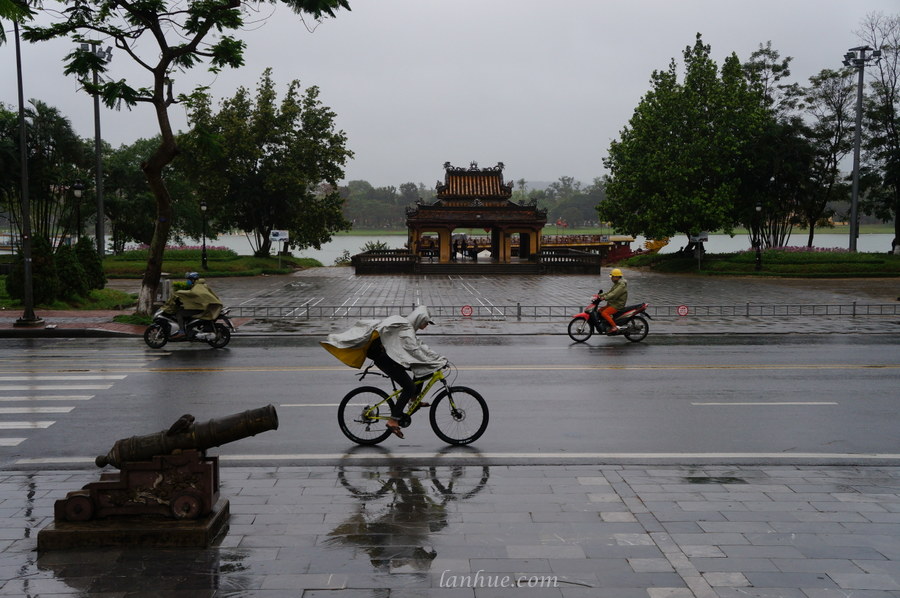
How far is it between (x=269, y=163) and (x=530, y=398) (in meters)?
39.3

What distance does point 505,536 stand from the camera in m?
6.08

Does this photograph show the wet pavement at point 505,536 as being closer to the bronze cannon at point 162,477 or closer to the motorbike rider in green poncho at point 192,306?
the bronze cannon at point 162,477

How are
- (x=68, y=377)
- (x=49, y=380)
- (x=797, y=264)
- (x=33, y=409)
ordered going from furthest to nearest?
(x=797, y=264)
(x=68, y=377)
(x=49, y=380)
(x=33, y=409)

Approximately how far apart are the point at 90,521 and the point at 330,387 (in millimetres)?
6451

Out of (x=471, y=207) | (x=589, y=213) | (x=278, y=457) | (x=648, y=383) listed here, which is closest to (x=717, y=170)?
(x=471, y=207)

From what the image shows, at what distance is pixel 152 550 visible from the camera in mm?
5820

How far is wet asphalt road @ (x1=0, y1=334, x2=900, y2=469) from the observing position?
8766mm

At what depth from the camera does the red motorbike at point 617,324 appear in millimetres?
17969

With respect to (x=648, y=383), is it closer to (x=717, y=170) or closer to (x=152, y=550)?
(x=152, y=550)

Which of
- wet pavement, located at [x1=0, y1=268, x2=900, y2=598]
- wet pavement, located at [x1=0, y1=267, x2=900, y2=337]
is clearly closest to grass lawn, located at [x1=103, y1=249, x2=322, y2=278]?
wet pavement, located at [x1=0, y1=267, x2=900, y2=337]

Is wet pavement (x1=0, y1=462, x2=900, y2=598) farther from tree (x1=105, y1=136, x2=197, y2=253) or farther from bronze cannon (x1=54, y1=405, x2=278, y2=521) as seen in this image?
tree (x1=105, y1=136, x2=197, y2=253)

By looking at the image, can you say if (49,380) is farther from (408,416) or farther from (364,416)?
(408,416)

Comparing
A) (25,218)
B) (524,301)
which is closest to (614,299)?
(524,301)

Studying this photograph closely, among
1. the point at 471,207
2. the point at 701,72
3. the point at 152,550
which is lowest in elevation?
the point at 152,550
